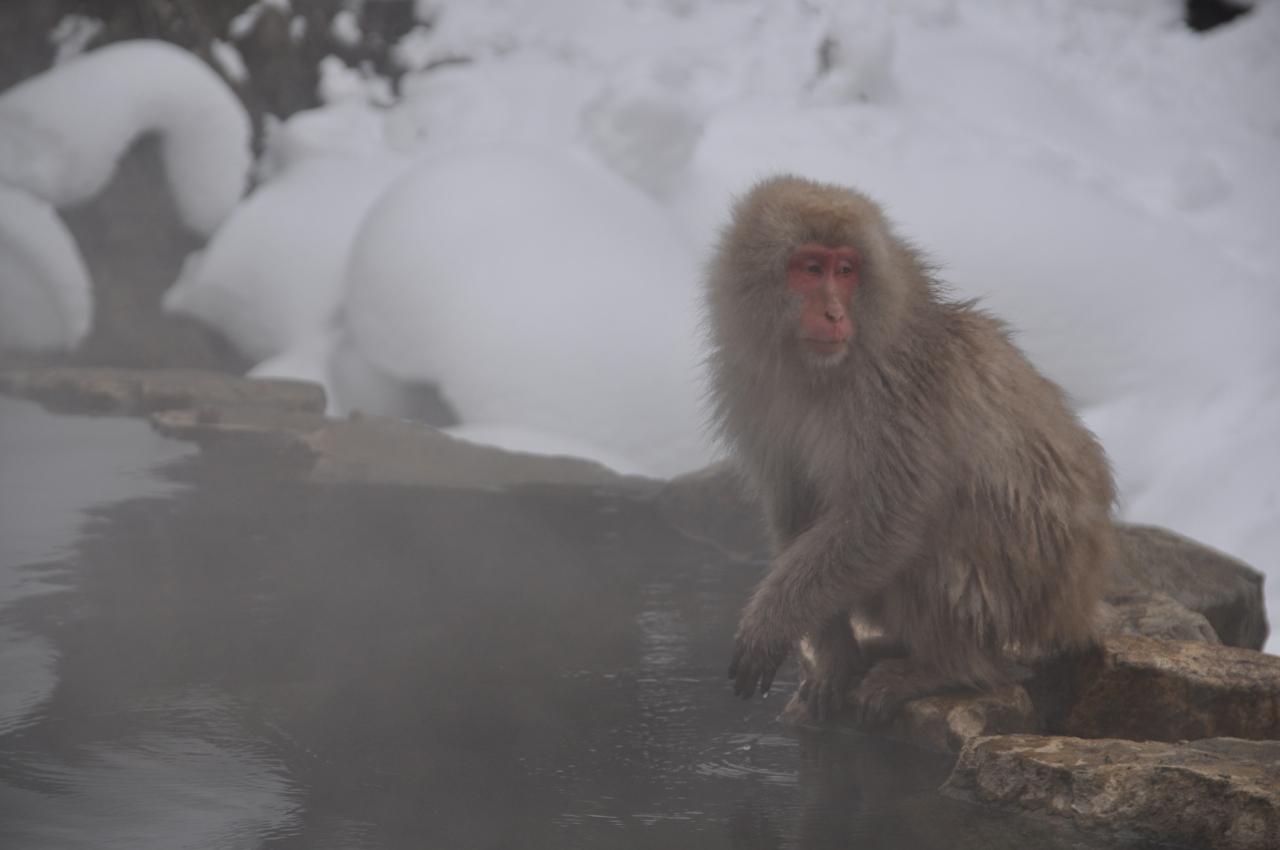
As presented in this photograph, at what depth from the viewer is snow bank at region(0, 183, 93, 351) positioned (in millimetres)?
5629

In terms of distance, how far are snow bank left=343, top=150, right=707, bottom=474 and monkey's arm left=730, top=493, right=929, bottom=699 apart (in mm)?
2551

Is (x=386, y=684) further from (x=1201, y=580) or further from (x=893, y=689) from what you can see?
(x=1201, y=580)

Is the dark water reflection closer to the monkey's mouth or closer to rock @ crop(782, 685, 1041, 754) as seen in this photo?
rock @ crop(782, 685, 1041, 754)

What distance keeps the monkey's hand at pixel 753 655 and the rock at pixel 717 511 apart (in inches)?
58.4

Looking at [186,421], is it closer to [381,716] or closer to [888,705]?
[381,716]

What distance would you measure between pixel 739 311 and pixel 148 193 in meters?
4.73

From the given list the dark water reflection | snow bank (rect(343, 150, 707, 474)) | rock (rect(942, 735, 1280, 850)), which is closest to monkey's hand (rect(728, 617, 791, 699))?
the dark water reflection

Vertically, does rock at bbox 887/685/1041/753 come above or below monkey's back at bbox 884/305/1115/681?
below

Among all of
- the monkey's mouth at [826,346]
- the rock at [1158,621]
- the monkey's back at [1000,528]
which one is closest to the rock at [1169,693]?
the monkey's back at [1000,528]

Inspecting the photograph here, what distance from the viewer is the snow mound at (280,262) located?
19.8ft

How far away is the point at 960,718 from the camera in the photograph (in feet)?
8.02

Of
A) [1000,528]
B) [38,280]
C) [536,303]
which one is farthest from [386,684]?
[38,280]

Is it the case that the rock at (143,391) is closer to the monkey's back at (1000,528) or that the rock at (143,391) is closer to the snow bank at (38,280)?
the snow bank at (38,280)

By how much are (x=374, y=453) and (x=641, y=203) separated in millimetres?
1941
